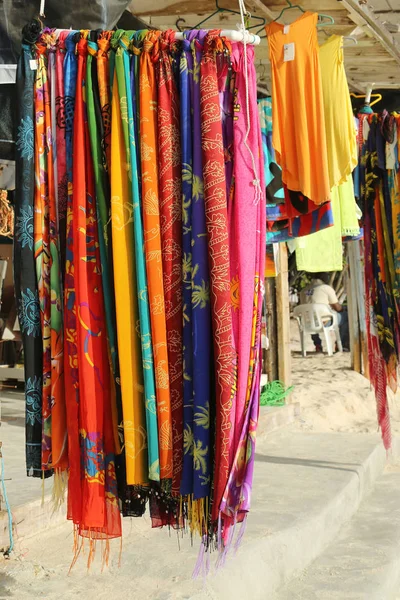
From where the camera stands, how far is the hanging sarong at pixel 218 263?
1.96 metres

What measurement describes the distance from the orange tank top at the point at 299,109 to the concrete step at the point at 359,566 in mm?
1903

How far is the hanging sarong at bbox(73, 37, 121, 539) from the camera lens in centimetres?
201

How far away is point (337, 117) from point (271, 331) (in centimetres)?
408

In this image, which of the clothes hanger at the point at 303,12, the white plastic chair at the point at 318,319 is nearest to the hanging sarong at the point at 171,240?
the clothes hanger at the point at 303,12

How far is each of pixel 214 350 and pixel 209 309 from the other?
116 millimetres

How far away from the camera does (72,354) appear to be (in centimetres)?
204

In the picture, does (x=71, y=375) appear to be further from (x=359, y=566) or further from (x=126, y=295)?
(x=359, y=566)

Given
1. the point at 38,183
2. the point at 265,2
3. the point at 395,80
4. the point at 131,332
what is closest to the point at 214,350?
the point at 131,332

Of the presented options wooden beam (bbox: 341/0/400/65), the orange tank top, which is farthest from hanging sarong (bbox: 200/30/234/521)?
wooden beam (bbox: 341/0/400/65)

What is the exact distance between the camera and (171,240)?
2.05m

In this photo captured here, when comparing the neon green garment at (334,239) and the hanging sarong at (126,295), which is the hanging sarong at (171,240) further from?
the neon green garment at (334,239)

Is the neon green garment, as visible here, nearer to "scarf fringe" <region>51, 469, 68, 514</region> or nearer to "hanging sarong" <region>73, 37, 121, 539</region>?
"hanging sarong" <region>73, 37, 121, 539</region>

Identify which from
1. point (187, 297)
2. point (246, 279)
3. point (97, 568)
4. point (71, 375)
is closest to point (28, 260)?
point (71, 375)

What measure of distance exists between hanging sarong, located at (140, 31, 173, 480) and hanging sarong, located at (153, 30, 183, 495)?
0.02 m
